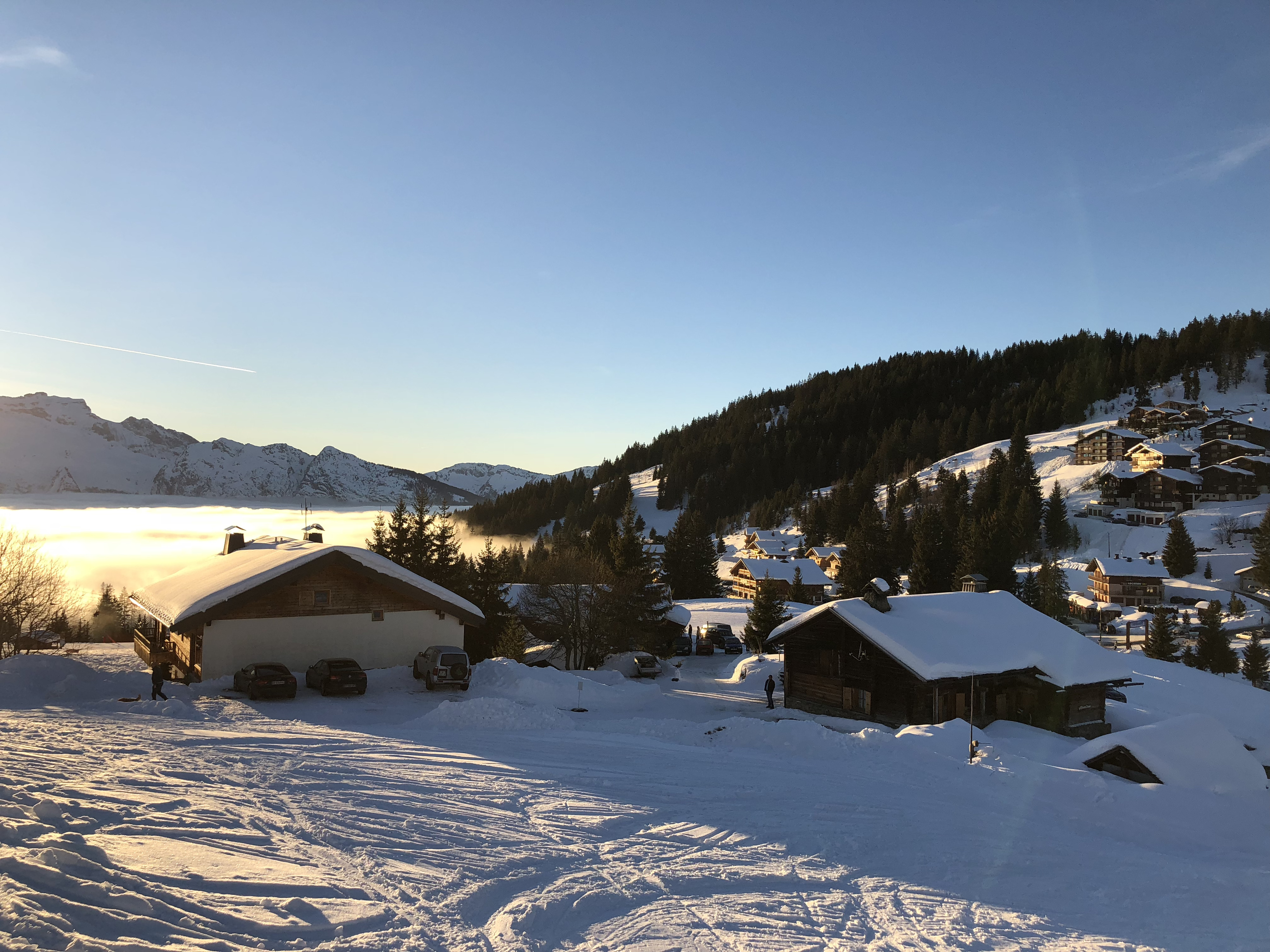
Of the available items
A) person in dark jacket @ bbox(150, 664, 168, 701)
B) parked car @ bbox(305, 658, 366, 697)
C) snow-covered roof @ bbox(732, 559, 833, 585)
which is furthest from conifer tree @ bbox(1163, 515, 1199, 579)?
person in dark jacket @ bbox(150, 664, 168, 701)

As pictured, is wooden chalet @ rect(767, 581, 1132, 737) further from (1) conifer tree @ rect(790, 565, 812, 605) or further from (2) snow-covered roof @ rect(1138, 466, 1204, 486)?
(2) snow-covered roof @ rect(1138, 466, 1204, 486)

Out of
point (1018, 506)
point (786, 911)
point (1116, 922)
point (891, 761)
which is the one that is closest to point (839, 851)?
point (786, 911)

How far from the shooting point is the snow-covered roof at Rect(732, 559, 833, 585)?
89500 millimetres

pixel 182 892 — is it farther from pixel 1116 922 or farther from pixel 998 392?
pixel 998 392

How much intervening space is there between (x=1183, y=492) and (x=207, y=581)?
132910mm

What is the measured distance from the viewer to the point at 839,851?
10.7 meters

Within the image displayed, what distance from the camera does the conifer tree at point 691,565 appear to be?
81.4 meters

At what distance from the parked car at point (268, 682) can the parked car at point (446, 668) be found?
13.8ft

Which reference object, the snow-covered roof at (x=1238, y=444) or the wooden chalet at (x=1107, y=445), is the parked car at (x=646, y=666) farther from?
the snow-covered roof at (x=1238, y=444)

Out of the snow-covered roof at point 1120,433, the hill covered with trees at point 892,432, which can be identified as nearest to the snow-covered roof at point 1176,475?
the snow-covered roof at point 1120,433

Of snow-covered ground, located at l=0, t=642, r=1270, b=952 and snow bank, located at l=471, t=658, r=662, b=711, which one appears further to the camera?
snow bank, located at l=471, t=658, r=662, b=711

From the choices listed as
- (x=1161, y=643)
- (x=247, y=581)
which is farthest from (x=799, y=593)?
(x=247, y=581)

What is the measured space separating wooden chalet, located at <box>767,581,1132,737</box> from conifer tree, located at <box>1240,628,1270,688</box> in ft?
124

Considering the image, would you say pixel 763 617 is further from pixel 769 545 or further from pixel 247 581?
pixel 769 545
